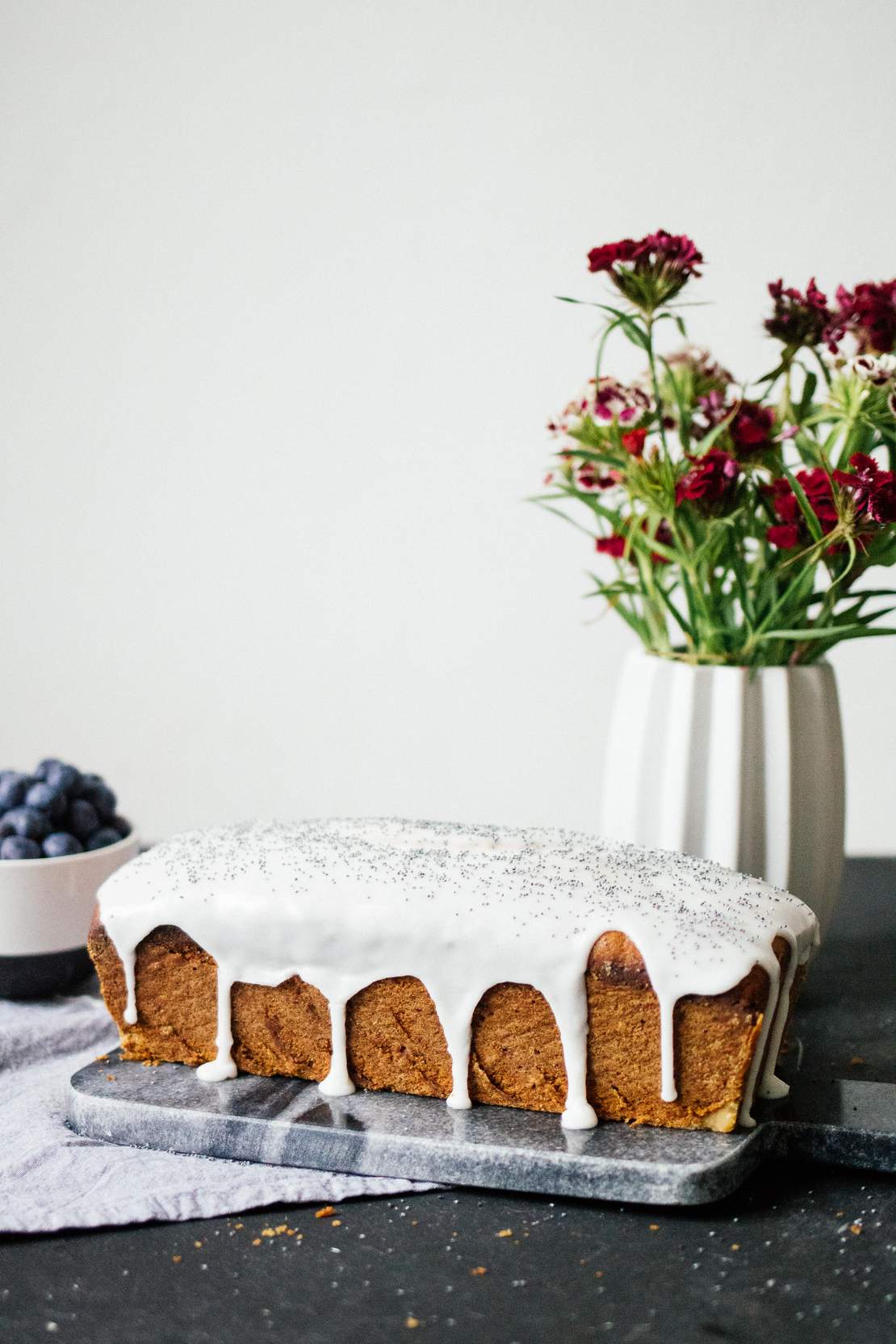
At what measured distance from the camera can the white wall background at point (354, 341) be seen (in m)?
2.73

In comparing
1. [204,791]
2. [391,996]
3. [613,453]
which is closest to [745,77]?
[613,453]

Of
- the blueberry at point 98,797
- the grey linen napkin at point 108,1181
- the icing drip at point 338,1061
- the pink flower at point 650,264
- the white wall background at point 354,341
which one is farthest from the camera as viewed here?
the white wall background at point 354,341

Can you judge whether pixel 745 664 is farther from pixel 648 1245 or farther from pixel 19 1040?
pixel 19 1040

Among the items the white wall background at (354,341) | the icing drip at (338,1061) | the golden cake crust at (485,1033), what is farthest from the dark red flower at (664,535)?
the white wall background at (354,341)

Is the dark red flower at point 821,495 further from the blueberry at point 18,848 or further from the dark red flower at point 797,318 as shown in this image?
the blueberry at point 18,848

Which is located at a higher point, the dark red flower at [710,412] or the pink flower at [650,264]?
the pink flower at [650,264]

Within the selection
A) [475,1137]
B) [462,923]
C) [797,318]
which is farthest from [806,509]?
[475,1137]

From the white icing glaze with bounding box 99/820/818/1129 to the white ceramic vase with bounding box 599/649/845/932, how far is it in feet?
0.58

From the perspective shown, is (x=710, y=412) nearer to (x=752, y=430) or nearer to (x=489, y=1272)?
(x=752, y=430)

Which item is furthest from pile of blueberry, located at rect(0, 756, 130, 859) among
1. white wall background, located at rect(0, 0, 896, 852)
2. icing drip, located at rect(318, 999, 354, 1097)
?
white wall background, located at rect(0, 0, 896, 852)

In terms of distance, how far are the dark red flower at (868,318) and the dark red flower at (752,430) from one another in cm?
11

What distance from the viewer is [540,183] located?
109 inches

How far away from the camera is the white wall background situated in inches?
108

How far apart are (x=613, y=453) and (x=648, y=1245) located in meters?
0.90
